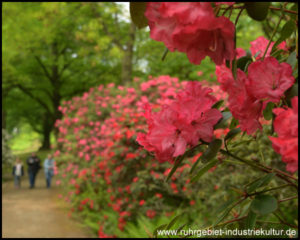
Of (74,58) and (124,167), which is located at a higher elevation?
(74,58)

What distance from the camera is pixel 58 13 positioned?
9.91 m

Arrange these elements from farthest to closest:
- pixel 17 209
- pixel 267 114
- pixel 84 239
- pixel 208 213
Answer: pixel 17 209 < pixel 84 239 < pixel 208 213 < pixel 267 114

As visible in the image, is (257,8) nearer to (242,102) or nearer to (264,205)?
(242,102)

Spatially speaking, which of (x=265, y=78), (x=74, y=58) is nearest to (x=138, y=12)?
(x=265, y=78)

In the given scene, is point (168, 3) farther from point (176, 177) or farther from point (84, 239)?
point (84, 239)

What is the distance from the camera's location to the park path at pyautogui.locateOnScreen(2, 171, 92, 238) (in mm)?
6516

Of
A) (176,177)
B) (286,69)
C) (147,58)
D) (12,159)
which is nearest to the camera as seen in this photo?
(286,69)

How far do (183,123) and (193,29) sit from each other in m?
0.21

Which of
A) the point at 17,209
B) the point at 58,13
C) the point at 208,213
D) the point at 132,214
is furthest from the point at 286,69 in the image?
the point at 58,13

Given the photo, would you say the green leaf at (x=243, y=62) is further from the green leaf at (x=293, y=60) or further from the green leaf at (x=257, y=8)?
the green leaf at (x=257, y=8)

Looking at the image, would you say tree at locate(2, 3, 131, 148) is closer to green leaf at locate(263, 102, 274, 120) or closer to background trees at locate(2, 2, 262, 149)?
background trees at locate(2, 2, 262, 149)

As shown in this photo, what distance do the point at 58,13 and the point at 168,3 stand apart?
33.1ft

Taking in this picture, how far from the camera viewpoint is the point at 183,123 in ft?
2.32

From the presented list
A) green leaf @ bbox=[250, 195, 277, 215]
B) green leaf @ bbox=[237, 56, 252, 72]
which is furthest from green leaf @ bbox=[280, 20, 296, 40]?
green leaf @ bbox=[250, 195, 277, 215]
